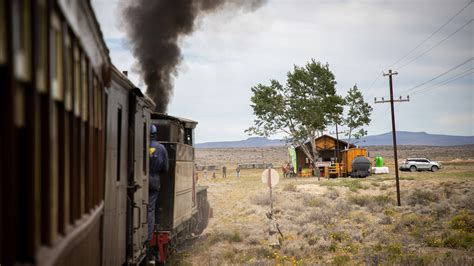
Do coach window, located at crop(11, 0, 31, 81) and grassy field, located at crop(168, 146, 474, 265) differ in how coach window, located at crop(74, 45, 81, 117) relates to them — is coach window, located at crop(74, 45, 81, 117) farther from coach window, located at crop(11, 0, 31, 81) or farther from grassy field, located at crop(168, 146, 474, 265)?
grassy field, located at crop(168, 146, 474, 265)

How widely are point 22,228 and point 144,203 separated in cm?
611

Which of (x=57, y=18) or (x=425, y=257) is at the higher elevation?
(x=57, y=18)

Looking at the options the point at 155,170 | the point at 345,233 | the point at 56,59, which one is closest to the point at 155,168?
the point at 155,170

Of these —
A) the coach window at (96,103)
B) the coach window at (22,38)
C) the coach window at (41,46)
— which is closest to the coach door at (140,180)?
the coach window at (96,103)

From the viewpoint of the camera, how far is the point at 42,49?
203cm

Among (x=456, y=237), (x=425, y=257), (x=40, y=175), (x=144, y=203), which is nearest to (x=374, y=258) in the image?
(x=425, y=257)

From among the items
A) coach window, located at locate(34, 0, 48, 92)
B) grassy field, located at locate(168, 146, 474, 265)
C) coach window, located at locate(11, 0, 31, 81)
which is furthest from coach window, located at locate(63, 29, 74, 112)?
grassy field, located at locate(168, 146, 474, 265)

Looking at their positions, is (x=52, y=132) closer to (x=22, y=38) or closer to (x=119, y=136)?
(x=22, y=38)

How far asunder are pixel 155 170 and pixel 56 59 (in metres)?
6.62

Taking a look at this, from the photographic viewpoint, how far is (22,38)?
175cm

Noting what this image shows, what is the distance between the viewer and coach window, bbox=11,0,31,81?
→ 1.65 m

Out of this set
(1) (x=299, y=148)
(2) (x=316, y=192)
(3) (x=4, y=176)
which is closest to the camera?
(3) (x=4, y=176)

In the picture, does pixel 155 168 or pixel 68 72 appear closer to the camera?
pixel 68 72

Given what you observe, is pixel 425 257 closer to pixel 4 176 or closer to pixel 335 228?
pixel 335 228
